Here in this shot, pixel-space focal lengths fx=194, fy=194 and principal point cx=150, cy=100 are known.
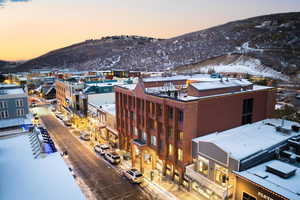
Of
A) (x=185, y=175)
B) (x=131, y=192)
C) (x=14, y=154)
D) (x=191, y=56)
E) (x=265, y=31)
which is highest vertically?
(x=265, y=31)

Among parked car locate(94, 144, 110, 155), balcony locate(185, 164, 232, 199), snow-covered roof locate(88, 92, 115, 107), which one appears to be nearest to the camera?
balcony locate(185, 164, 232, 199)

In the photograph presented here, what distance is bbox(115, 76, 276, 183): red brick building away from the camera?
2350 centimetres

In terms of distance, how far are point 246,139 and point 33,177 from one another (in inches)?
860

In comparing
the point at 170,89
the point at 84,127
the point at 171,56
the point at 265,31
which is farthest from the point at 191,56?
the point at 170,89

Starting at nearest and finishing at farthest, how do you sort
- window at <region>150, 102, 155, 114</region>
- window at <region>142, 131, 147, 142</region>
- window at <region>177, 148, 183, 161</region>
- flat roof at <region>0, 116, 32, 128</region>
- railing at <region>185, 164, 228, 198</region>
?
railing at <region>185, 164, 228, 198</region> < window at <region>177, 148, 183, 161</region> < window at <region>150, 102, 155, 114</region> < window at <region>142, 131, 147, 142</region> < flat roof at <region>0, 116, 32, 128</region>

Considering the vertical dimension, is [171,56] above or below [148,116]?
above

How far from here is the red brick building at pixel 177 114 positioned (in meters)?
23.5

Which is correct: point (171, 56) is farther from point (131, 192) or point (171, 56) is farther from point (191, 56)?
point (131, 192)

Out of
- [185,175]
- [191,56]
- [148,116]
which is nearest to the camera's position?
[185,175]

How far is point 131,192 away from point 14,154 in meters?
13.5

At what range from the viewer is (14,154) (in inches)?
754

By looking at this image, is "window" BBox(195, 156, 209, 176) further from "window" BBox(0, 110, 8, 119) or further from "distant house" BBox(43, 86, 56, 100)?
"distant house" BBox(43, 86, 56, 100)

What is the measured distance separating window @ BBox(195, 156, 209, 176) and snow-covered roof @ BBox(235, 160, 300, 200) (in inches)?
171

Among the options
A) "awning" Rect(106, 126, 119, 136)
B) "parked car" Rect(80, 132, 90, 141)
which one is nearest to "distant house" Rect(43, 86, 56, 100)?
"parked car" Rect(80, 132, 90, 141)
